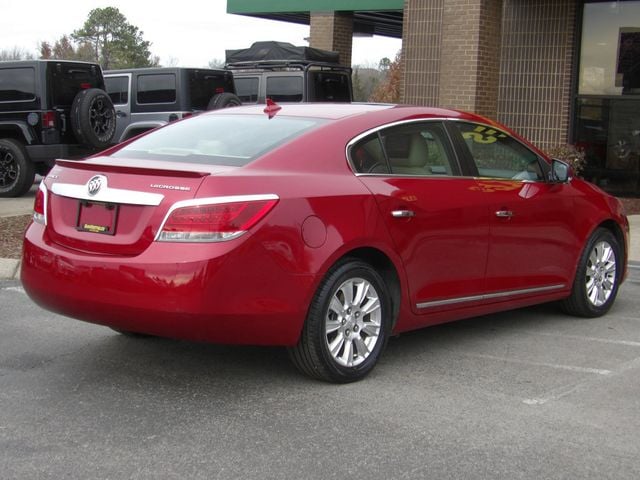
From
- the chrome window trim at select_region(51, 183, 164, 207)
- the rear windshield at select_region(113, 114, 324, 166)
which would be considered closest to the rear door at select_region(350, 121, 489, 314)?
the rear windshield at select_region(113, 114, 324, 166)

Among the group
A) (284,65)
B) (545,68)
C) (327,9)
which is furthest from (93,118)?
(327,9)

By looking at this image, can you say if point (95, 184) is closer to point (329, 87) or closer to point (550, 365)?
point (550, 365)

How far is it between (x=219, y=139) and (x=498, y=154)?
6.87 ft

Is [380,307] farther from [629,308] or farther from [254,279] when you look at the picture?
[629,308]

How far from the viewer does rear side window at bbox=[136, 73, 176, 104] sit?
53.2 ft

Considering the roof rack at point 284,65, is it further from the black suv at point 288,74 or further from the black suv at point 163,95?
the black suv at point 163,95

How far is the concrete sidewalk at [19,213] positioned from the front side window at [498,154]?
3.10m

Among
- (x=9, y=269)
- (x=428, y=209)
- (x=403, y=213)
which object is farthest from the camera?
(x=9, y=269)

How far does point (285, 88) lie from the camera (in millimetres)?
17906

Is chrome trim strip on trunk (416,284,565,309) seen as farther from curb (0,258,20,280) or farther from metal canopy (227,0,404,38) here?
metal canopy (227,0,404,38)

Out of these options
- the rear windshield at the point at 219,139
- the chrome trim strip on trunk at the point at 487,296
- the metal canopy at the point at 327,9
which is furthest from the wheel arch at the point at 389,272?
the metal canopy at the point at 327,9

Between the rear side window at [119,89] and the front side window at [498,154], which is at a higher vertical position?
the rear side window at [119,89]

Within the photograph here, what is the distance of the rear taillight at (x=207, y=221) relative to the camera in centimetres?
461

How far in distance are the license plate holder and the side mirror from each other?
333 cm
